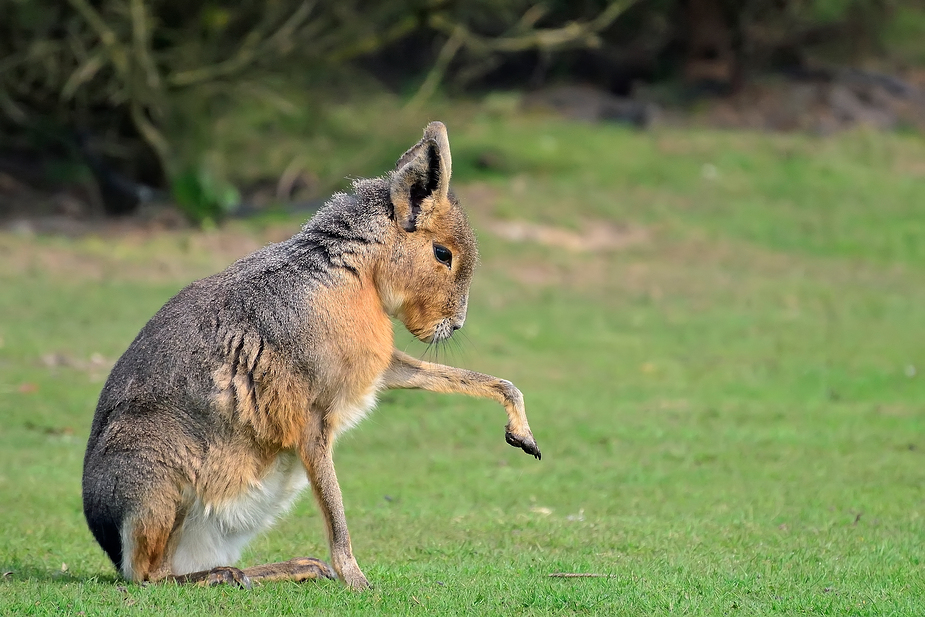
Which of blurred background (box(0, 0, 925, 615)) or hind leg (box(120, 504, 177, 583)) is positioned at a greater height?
hind leg (box(120, 504, 177, 583))

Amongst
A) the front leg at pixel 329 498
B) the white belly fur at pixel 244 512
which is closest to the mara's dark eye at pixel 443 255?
the white belly fur at pixel 244 512

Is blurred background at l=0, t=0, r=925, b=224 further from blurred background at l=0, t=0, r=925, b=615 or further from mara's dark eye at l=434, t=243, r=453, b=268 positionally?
mara's dark eye at l=434, t=243, r=453, b=268

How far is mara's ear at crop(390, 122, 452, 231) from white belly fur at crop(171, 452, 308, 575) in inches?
52.1

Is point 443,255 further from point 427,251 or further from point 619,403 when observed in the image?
point 619,403

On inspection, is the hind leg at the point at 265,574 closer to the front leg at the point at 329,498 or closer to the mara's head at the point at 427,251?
the front leg at the point at 329,498

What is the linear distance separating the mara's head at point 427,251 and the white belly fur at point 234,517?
0.95 metres

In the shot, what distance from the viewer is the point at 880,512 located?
793 cm

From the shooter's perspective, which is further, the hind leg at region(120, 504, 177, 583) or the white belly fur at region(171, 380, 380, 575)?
the white belly fur at region(171, 380, 380, 575)

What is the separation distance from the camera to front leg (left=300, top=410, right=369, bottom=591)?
5734 mm

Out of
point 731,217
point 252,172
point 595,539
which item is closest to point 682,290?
point 731,217

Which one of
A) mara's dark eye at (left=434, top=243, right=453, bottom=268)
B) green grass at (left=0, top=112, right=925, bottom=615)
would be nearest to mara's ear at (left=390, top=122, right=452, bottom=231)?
mara's dark eye at (left=434, top=243, right=453, bottom=268)

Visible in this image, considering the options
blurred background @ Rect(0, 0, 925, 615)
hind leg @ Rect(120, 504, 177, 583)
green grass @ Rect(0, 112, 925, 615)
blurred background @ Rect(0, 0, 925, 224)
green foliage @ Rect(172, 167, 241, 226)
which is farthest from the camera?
blurred background @ Rect(0, 0, 925, 224)

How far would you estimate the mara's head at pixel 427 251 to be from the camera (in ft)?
19.6

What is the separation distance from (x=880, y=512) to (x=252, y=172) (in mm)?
16310
